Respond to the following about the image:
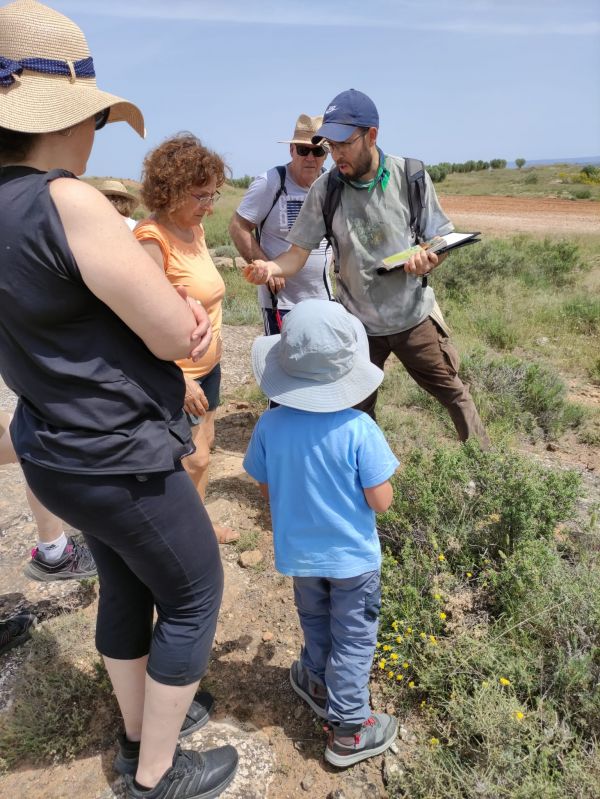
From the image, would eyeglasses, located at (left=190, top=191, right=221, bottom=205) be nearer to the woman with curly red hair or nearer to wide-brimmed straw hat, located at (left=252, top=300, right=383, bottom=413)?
the woman with curly red hair

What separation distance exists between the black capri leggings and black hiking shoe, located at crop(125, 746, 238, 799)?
0.34 meters

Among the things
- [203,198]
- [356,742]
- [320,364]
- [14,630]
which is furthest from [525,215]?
[14,630]

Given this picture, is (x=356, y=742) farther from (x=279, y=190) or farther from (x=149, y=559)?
(x=279, y=190)

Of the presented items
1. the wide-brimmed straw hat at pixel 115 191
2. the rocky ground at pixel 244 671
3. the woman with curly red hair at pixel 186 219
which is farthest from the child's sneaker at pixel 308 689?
the wide-brimmed straw hat at pixel 115 191

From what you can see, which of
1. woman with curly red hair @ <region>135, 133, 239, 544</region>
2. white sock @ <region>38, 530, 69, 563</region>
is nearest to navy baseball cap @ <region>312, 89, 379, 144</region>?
woman with curly red hair @ <region>135, 133, 239, 544</region>

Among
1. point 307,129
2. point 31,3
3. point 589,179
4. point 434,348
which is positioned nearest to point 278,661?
point 434,348

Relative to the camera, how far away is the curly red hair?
2.21 meters

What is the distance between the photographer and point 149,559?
1398 millimetres

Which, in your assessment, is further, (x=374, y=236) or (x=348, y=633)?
(x=374, y=236)

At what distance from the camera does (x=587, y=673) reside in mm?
1901

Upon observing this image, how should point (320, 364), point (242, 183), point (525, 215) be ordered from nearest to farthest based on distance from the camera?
1. point (320, 364)
2. point (525, 215)
3. point (242, 183)

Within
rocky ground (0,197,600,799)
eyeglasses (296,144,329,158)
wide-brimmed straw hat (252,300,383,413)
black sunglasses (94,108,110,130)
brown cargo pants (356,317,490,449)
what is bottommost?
rocky ground (0,197,600,799)

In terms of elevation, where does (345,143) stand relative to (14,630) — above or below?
above

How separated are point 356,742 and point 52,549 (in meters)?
1.61
